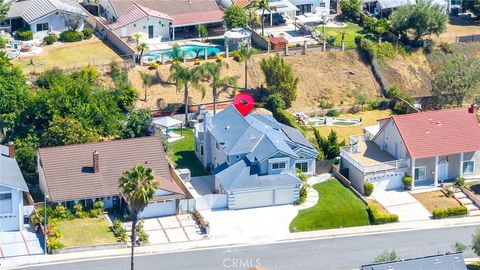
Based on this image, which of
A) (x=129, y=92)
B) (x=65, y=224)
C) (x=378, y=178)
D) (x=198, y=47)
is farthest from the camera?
(x=198, y=47)

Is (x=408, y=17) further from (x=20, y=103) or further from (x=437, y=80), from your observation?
(x=20, y=103)

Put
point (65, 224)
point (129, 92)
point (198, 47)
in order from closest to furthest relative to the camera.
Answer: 1. point (65, 224)
2. point (129, 92)
3. point (198, 47)

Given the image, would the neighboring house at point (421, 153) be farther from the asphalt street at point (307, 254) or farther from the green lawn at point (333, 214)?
the asphalt street at point (307, 254)

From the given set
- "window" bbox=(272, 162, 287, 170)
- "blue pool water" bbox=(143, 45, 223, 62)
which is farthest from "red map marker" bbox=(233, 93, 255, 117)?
"window" bbox=(272, 162, 287, 170)

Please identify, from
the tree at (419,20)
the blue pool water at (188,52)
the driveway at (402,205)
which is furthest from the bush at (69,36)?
the driveway at (402,205)

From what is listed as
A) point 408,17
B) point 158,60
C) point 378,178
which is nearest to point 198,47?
point 158,60

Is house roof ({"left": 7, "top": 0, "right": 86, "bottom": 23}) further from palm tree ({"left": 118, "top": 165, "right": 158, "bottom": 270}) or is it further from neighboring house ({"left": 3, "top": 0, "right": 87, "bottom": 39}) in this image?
palm tree ({"left": 118, "top": 165, "right": 158, "bottom": 270})
